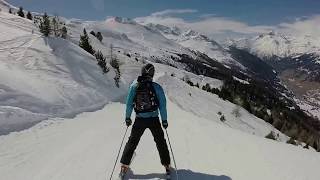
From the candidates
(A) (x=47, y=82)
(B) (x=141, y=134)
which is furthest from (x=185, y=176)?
(A) (x=47, y=82)

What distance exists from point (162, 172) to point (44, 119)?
6.95 metres

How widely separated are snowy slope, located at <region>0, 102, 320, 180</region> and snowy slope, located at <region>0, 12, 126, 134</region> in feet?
2.90

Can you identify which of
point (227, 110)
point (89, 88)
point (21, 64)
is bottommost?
point (227, 110)

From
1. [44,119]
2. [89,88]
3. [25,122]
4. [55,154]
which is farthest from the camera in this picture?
[89,88]

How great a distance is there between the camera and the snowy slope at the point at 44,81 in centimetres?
1491

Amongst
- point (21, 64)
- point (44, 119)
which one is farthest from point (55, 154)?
point (21, 64)

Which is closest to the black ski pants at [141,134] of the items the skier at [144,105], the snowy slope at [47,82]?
the skier at [144,105]

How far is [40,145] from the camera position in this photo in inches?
492

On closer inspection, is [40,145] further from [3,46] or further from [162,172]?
[3,46]

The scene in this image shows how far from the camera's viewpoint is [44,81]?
19250 millimetres

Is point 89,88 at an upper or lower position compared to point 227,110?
upper

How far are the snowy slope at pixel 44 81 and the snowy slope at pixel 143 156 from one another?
89 cm

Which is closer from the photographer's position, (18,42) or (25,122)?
(25,122)

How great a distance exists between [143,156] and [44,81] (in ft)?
31.1
